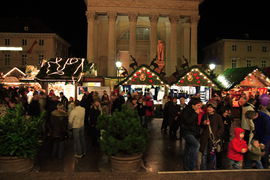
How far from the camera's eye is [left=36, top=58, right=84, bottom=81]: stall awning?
53.7 feet

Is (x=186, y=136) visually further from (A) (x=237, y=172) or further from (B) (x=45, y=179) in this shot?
(B) (x=45, y=179)

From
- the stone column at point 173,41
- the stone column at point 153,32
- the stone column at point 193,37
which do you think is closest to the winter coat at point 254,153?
the stone column at point 153,32

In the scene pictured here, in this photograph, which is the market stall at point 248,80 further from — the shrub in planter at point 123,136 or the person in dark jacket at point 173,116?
the shrub in planter at point 123,136

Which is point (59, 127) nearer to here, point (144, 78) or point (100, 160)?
point (100, 160)

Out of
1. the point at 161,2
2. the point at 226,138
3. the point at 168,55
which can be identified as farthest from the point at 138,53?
the point at 226,138

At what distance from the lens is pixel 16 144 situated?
5.79m

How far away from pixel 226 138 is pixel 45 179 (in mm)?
5977

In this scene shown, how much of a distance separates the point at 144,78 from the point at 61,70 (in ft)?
18.2

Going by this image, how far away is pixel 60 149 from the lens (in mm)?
7688

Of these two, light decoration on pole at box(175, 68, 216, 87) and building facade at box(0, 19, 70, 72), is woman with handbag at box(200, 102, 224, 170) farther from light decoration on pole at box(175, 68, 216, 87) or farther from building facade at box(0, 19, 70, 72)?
building facade at box(0, 19, 70, 72)

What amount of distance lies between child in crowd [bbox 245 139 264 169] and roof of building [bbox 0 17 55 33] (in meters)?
44.9

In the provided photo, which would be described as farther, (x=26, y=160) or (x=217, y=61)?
(x=217, y=61)

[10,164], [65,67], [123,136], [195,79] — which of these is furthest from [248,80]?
[10,164]

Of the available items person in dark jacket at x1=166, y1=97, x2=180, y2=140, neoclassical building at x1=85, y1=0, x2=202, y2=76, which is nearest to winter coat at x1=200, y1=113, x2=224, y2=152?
person in dark jacket at x1=166, y1=97, x2=180, y2=140
